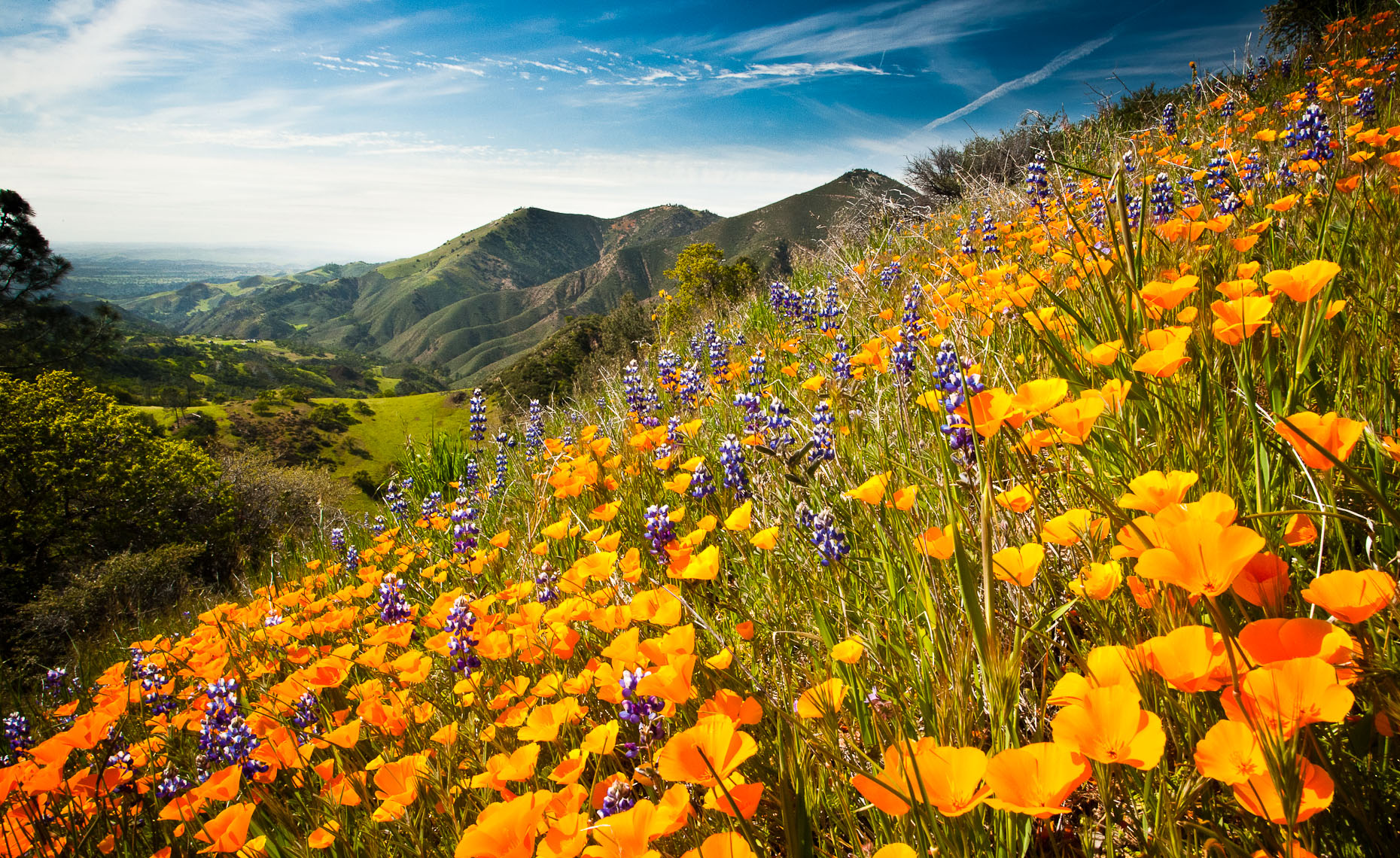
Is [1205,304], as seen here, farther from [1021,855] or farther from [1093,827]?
[1021,855]

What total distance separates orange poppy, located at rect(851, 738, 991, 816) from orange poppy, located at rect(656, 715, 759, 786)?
0.21 metres

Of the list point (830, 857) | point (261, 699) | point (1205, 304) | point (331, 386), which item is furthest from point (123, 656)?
point (331, 386)

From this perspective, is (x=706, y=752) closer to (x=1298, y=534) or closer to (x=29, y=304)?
(x=1298, y=534)

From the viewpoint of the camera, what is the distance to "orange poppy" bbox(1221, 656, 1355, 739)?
67 cm

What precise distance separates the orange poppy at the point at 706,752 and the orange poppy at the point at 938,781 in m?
0.21

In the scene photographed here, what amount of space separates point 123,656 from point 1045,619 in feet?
24.9

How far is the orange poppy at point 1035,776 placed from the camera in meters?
0.74

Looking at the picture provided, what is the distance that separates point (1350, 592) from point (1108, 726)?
344 mm

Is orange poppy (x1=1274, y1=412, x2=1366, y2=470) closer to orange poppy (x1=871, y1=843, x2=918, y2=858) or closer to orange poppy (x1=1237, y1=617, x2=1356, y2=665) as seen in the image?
orange poppy (x1=1237, y1=617, x2=1356, y2=665)

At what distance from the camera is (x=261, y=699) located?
2857 mm

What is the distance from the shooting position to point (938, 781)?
0.88 meters

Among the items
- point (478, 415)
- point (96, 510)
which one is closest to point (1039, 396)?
point (478, 415)

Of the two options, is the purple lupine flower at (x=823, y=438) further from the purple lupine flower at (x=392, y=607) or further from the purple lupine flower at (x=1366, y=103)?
the purple lupine flower at (x=1366, y=103)

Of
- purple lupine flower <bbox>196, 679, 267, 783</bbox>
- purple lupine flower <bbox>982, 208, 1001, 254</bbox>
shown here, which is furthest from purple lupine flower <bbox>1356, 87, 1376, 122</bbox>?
purple lupine flower <bbox>196, 679, 267, 783</bbox>
